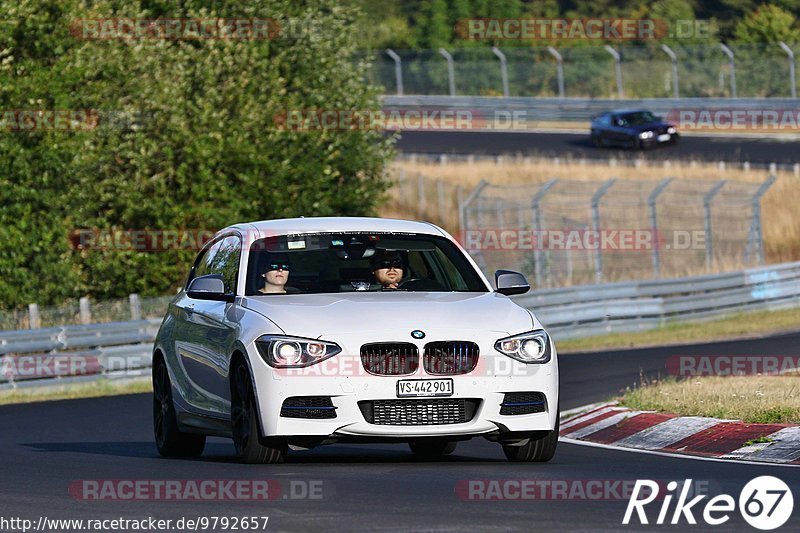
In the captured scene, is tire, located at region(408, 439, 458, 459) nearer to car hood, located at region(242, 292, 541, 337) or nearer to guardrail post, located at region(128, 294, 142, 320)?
car hood, located at region(242, 292, 541, 337)

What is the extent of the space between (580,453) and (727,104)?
157ft

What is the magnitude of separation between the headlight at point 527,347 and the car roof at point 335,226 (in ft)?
5.09

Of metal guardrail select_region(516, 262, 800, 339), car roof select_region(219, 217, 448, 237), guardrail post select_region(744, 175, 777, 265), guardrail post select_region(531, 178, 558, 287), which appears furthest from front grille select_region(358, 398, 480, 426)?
guardrail post select_region(744, 175, 777, 265)

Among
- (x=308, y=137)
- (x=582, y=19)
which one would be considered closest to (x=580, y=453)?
(x=308, y=137)

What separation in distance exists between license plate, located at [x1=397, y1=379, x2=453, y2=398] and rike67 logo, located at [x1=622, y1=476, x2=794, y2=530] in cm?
147

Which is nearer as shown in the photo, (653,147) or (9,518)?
(9,518)

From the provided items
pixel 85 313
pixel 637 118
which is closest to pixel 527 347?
pixel 85 313

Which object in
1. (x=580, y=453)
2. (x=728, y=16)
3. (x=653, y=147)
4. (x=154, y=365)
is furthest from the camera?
(x=728, y=16)

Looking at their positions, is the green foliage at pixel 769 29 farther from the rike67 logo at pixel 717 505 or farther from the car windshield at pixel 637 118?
the rike67 logo at pixel 717 505

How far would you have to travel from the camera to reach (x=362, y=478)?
984cm

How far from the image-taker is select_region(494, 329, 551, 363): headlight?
10.5m

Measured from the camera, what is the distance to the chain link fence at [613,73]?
57.5m

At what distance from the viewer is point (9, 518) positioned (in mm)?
8453

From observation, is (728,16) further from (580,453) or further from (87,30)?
(580,453)
